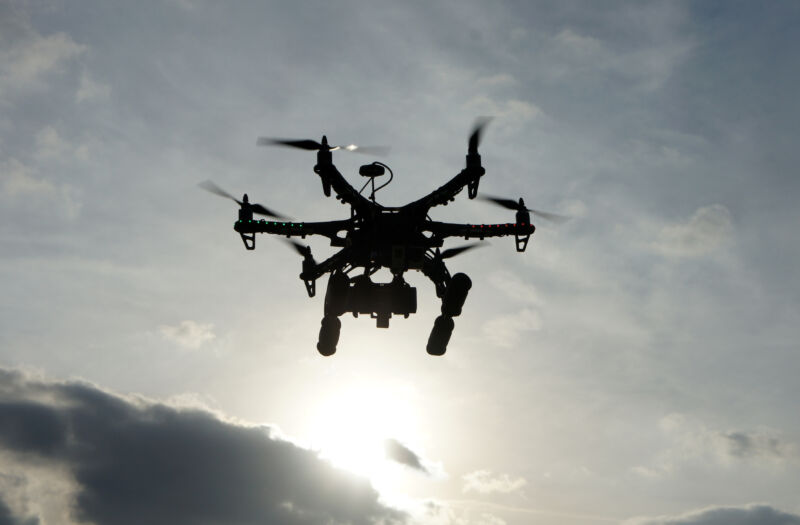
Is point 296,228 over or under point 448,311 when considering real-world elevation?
over

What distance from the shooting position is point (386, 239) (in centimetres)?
2973

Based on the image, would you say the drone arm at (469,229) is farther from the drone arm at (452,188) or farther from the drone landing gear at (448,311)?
the drone landing gear at (448,311)

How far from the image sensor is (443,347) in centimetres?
3036

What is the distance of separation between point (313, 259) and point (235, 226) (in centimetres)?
378

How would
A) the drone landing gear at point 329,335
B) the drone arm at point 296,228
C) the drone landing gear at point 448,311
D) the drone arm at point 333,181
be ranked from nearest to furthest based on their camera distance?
1. the drone arm at point 333,181
2. the drone landing gear at point 448,311
3. the drone arm at point 296,228
4. the drone landing gear at point 329,335

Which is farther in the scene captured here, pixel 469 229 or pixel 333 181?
pixel 469 229

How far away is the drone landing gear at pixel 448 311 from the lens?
Answer: 28.4m

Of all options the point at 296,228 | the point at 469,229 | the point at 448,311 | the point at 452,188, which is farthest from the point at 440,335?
the point at 296,228

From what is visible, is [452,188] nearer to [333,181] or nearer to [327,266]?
[333,181]

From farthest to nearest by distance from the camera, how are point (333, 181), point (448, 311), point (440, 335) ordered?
point (440, 335), point (448, 311), point (333, 181)

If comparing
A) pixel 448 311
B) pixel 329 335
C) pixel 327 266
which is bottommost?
pixel 329 335

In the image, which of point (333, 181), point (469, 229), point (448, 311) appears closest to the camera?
point (333, 181)

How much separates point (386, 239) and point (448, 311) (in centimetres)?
373

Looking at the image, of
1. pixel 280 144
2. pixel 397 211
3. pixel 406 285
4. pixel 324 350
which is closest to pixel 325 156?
pixel 280 144
